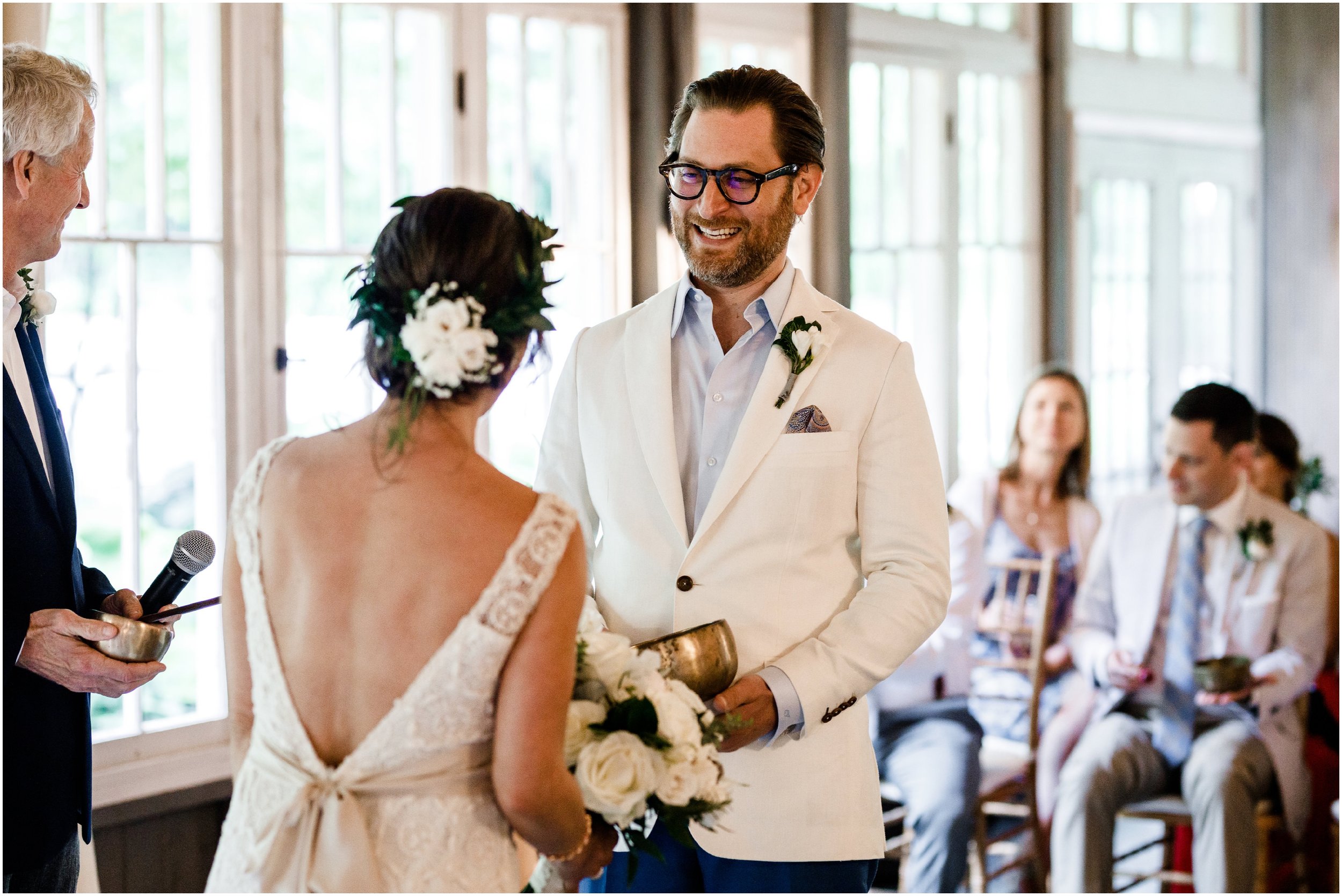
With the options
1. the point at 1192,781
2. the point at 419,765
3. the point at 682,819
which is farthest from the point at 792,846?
the point at 1192,781

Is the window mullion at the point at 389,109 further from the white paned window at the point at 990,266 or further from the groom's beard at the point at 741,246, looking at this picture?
the white paned window at the point at 990,266

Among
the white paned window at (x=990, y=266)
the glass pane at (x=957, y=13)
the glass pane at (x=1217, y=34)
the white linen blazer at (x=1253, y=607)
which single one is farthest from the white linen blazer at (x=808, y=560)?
the glass pane at (x=1217, y=34)

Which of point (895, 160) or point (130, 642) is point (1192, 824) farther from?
point (130, 642)

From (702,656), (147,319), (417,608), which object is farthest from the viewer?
(147,319)

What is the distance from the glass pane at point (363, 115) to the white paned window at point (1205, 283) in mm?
4122

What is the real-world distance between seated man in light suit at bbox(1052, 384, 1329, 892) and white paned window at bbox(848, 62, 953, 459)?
125 centimetres

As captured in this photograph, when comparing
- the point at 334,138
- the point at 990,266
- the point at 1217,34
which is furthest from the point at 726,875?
the point at 1217,34

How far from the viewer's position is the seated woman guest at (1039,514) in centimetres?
429

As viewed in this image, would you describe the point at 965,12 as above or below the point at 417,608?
above

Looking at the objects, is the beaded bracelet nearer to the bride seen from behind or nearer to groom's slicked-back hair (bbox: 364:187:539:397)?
the bride seen from behind

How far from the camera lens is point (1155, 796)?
392 centimetres

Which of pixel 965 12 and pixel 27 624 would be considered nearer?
pixel 27 624

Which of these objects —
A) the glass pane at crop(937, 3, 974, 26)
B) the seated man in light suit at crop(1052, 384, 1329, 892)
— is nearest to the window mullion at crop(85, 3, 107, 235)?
the seated man in light suit at crop(1052, 384, 1329, 892)

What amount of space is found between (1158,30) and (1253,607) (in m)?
3.23
